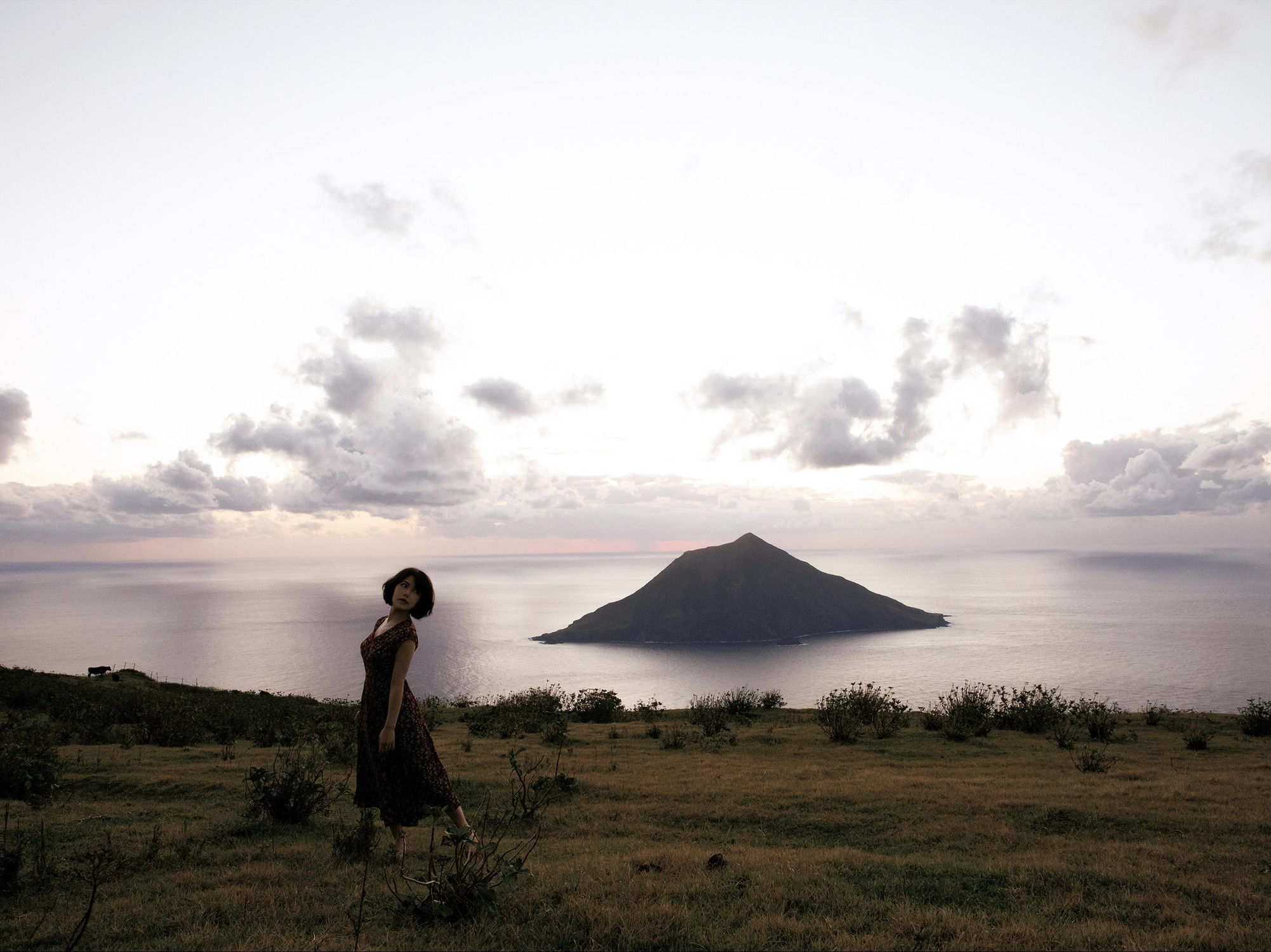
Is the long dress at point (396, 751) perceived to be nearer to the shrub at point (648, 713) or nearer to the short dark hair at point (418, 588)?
the short dark hair at point (418, 588)

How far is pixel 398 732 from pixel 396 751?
0.17 m

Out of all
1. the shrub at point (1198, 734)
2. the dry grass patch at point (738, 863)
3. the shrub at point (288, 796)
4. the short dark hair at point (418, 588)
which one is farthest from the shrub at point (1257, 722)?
the shrub at point (288, 796)

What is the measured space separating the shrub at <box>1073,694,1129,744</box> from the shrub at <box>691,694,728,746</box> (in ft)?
30.0

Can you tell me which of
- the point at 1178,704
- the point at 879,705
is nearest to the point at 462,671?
the point at 1178,704

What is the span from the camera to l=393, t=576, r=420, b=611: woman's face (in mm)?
5965

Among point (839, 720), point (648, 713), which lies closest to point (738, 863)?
point (839, 720)

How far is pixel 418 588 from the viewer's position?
20.2ft

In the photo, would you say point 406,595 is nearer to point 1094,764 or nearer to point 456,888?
point 456,888

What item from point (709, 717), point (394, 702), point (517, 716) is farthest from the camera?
point (517, 716)

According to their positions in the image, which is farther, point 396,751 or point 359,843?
point 359,843

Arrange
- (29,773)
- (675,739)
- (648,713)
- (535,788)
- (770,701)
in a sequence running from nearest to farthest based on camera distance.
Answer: (535,788) → (29,773) → (675,739) → (648,713) → (770,701)

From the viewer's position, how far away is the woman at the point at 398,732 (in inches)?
229

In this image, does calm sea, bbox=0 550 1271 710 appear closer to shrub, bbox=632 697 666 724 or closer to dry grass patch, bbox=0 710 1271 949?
shrub, bbox=632 697 666 724

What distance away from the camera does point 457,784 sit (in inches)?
406
